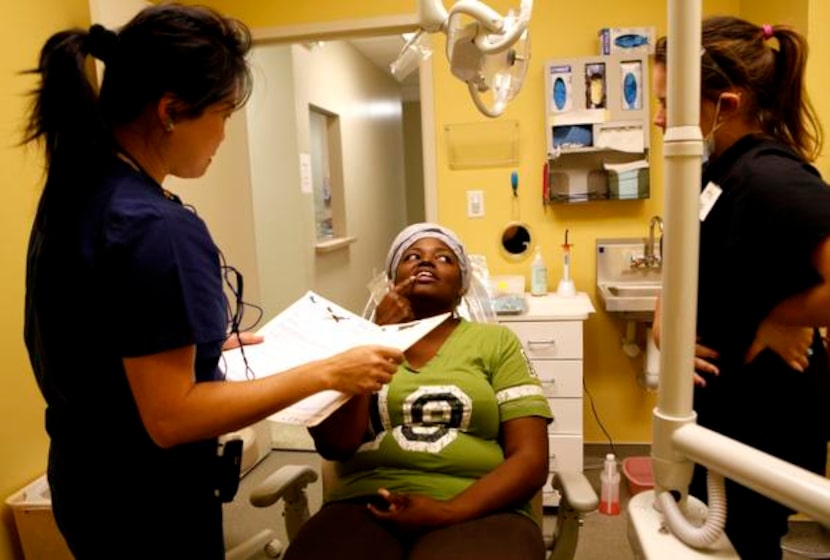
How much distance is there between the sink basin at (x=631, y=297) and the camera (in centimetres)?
234

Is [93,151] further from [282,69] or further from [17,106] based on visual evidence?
[282,69]

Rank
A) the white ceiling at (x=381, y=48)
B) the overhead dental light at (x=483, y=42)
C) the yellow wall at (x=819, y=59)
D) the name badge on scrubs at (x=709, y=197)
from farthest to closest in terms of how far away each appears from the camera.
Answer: the white ceiling at (x=381, y=48) < the yellow wall at (x=819, y=59) < the overhead dental light at (x=483, y=42) < the name badge on scrubs at (x=709, y=197)

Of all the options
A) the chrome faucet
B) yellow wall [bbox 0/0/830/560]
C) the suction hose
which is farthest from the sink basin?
the suction hose

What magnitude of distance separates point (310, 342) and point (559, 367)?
1426mm

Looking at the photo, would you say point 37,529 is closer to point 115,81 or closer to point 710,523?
point 115,81

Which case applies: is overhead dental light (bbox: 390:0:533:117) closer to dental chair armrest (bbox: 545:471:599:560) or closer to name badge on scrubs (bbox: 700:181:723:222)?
name badge on scrubs (bbox: 700:181:723:222)

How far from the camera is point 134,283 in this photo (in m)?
0.76

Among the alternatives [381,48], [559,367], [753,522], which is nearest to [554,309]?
[559,367]

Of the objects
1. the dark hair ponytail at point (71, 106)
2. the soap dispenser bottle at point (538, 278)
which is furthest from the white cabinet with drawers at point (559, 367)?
the dark hair ponytail at point (71, 106)

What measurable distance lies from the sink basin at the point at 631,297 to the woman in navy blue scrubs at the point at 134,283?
5.41 feet

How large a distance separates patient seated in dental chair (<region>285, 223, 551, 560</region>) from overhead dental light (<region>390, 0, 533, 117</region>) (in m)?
0.50

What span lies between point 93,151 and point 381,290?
1062 mm

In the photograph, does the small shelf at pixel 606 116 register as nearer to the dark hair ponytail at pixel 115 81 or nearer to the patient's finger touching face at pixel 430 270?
the patient's finger touching face at pixel 430 270

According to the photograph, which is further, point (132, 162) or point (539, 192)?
point (539, 192)
